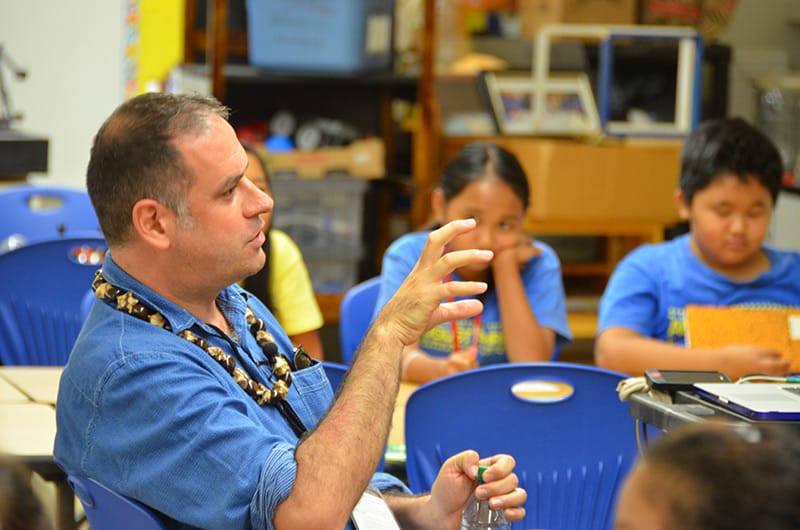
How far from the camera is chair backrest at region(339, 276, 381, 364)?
2.80m

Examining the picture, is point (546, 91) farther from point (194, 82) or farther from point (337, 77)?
point (194, 82)

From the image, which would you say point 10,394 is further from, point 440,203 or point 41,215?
point 41,215

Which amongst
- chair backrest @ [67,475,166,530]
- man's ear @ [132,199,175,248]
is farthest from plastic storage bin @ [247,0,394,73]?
chair backrest @ [67,475,166,530]

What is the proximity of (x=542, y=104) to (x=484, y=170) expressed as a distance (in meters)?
2.02

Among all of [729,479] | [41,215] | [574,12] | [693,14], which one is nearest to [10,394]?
[41,215]

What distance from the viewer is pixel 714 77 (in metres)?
5.28

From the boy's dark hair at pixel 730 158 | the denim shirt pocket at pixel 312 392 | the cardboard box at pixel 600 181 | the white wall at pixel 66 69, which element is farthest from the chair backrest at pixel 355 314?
the white wall at pixel 66 69

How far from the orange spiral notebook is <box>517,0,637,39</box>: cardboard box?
289 cm

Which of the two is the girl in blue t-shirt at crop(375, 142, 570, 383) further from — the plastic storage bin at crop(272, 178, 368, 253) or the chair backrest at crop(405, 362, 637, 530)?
the plastic storage bin at crop(272, 178, 368, 253)

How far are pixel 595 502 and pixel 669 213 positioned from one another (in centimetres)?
251

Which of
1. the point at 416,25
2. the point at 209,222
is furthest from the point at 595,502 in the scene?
the point at 416,25

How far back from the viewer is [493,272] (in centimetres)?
274

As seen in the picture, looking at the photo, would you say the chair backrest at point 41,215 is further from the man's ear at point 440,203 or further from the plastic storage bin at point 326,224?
the man's ear at point 440,203

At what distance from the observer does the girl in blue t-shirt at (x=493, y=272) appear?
2.64m
